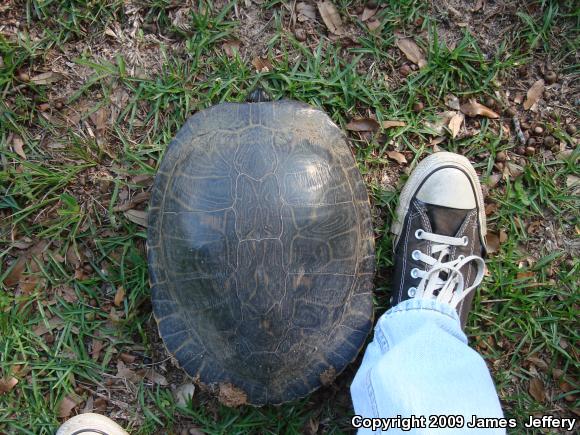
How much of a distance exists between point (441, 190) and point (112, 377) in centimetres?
215

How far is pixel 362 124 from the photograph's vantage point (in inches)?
105

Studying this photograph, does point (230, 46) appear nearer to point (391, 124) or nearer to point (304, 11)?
point (304, 11)

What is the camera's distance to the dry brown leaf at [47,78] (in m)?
2.72

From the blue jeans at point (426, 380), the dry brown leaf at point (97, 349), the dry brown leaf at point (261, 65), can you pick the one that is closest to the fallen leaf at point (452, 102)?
the dry brown leaf at point (261, 65)

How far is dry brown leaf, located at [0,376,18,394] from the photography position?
2.54m

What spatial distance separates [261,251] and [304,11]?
1.61 metres

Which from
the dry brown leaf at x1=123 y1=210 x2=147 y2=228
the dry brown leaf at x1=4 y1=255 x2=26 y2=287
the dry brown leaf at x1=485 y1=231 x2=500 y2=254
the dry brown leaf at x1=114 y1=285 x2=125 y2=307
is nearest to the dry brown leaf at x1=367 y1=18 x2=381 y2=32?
the dry brown leaf at x1=485 y1=231 x2=500 y2=254

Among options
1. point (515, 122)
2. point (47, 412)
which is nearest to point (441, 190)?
point (515, 122)

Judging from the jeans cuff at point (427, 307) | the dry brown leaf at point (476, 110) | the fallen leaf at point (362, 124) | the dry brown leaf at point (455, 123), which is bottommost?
the jeans cuff at point (427, 307)

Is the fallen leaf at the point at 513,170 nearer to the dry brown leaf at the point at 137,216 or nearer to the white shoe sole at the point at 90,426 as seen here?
the dry brown leaf at the point at 137,216

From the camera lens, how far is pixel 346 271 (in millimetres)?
2180

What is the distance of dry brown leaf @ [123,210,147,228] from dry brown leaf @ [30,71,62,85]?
0.93m

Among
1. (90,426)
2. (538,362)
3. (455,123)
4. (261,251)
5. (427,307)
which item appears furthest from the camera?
(455,123)

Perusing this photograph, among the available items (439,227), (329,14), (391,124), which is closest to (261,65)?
(329,14)
